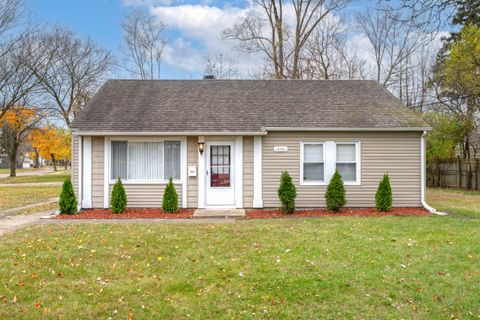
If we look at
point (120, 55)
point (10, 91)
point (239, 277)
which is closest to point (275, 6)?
point (120, 55)

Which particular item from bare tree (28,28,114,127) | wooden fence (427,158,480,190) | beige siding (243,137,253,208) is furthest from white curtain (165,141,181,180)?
bare tree (28,28,114,127)

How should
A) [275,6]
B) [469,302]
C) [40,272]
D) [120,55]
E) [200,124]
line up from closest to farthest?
[469,302] → [40,272] → [200,124] → [275,6] → [120,55]

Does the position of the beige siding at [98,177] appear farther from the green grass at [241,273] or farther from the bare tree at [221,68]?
the bare tree at [221,68]

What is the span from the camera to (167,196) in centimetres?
1051

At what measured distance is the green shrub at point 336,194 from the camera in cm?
1050

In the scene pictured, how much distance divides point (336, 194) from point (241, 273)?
6157 mm

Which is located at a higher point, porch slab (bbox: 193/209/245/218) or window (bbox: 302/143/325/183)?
window (bbox: 302/143/325/183)

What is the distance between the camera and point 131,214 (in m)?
10.3

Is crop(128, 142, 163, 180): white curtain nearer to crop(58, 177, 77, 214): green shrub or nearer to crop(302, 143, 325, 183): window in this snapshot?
crop(58, 177, 77, 214): green shrub

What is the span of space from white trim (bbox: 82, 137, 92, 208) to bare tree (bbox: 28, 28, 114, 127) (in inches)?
721

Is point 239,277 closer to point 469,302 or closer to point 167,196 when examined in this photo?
point 469,302

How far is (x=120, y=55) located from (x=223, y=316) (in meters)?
28.6

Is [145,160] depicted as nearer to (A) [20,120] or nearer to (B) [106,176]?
(B) [106,176]

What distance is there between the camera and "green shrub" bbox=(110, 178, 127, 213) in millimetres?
10367
